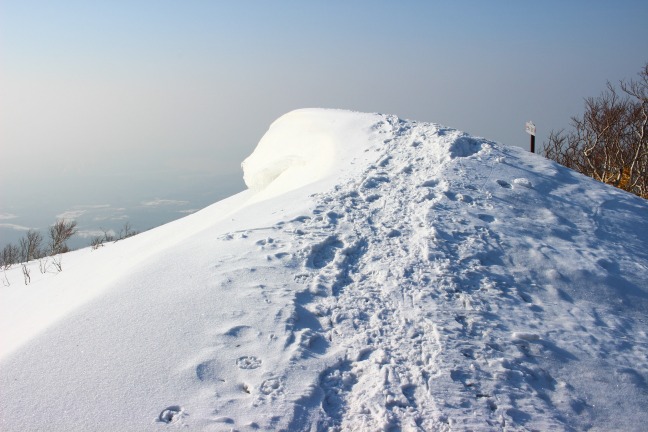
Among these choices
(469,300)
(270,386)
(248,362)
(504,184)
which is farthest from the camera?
(504,184)

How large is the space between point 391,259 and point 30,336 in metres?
3.09

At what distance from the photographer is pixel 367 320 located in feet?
13.8

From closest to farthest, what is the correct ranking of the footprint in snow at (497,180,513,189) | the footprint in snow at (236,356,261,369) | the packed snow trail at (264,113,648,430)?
the packed snow trail at (264,113,648,430) → the footprint in snow at (236,356,261,369) → the footprint in snow at (497,180,513,189)

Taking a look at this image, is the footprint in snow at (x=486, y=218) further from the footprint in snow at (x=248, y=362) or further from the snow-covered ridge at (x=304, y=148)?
the footprint in snow at (x=248, y=362)

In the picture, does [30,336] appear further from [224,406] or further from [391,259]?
[391,259]

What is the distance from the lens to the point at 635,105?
1803 cm

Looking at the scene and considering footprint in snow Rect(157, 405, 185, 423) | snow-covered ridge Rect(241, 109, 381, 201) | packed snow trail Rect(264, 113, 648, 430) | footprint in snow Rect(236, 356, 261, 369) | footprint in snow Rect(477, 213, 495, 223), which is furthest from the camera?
snow-covered ridge Rect(241, 109, 381, 201)

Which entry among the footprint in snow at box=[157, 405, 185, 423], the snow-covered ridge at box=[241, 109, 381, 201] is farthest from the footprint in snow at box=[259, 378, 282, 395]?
the snow-covered ridge at box=[241, 109, 381, 201]

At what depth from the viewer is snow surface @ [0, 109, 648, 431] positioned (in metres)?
3.37

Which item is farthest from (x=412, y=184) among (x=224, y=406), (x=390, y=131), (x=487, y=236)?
(x=224, y=406)

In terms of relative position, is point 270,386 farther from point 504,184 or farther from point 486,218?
point 504,184

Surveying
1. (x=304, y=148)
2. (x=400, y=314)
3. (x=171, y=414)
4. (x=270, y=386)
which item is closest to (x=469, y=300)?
(x=400, y=314)

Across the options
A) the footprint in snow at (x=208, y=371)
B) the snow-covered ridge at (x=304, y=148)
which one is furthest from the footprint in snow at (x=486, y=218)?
the footprint in snow at (x=208, y=371)

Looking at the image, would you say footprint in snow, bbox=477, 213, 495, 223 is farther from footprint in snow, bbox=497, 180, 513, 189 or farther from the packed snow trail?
footprint in snow, bbox=497, 180, 513, 189
